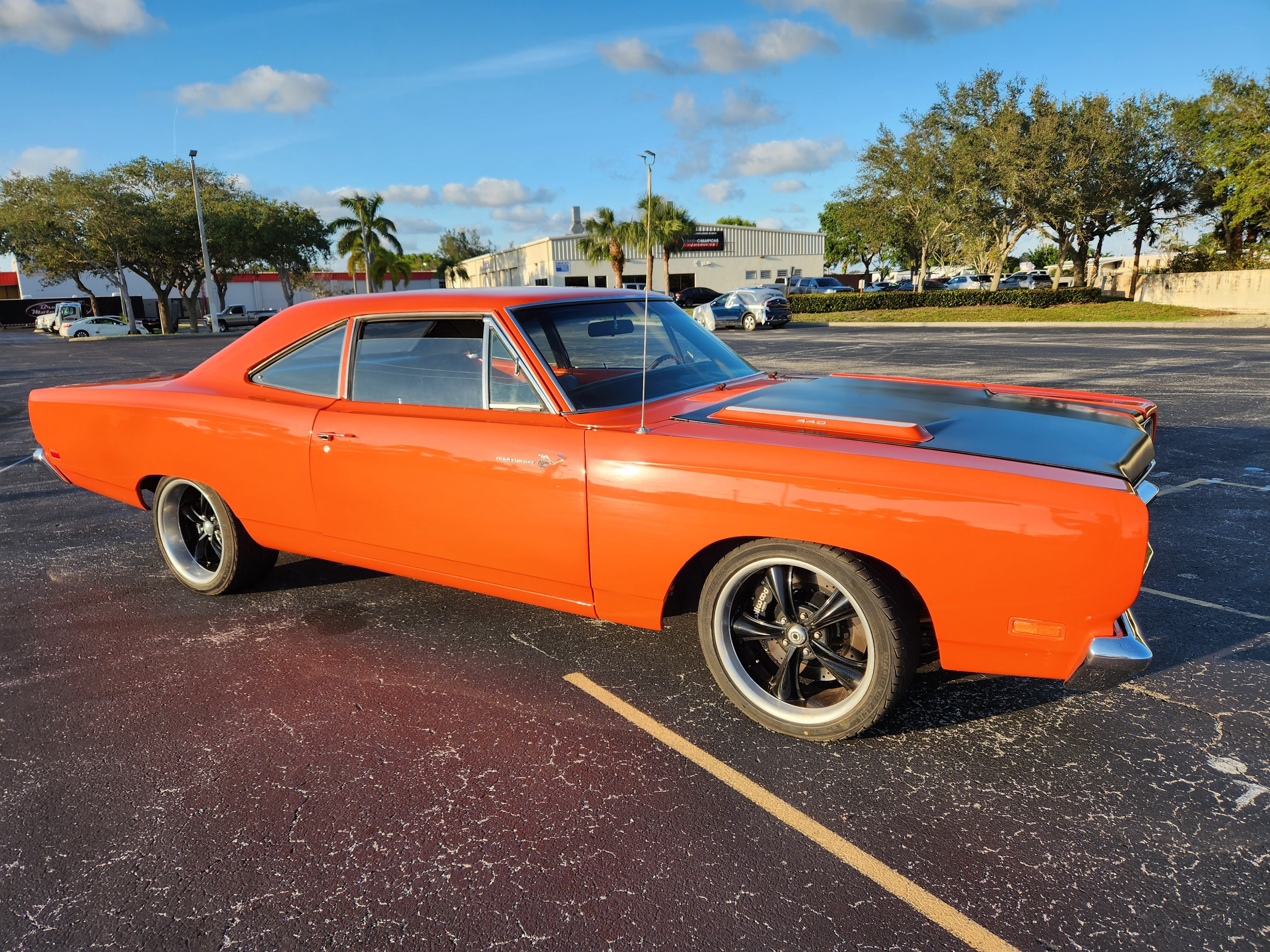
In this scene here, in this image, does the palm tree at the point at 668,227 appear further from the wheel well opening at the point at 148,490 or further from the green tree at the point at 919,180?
the wheel well opening at the point at 148,490

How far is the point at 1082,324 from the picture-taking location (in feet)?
88.9

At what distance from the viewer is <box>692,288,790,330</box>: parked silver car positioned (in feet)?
93.5

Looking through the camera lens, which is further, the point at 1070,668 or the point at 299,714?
the point at 299,714

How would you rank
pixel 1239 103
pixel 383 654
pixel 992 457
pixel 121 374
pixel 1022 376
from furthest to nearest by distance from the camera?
pixel 1239 103, pixel 121 374, pixel 1022 376, pixel 383 654, pixel 992 457

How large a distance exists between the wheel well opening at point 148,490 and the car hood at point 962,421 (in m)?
3.03

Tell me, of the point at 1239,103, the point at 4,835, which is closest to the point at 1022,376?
the point at 4,835

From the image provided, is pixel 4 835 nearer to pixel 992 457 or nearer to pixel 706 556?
pixel 706 556

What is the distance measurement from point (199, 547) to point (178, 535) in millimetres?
121

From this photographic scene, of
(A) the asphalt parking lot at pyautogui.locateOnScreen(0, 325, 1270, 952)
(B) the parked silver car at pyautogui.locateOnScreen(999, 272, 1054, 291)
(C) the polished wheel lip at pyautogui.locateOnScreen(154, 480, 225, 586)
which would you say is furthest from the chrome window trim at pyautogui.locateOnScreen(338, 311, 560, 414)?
(B) the parked silver car at pyautogui.locateOnScreen(999, 272, 1054, 291)

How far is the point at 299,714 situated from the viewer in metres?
3.08

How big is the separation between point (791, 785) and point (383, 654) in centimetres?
189

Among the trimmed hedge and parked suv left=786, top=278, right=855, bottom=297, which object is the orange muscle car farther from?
parked suv left=786, top=278, right=855, bottom=297

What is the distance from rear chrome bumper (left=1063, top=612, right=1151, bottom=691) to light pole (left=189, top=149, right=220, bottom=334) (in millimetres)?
41254

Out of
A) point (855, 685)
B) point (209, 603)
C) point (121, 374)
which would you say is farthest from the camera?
point (121, 374)
